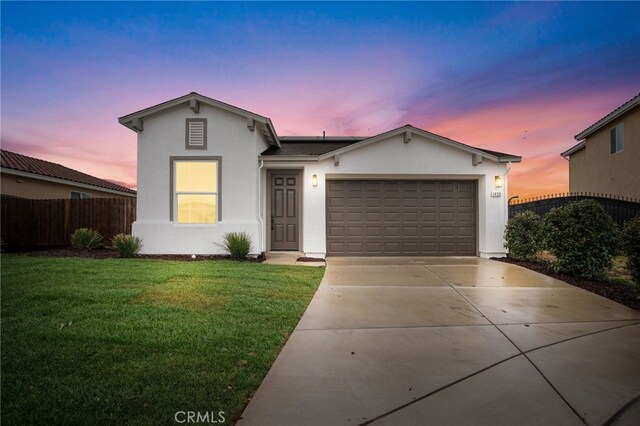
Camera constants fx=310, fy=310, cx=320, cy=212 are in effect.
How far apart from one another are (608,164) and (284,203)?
639 inches

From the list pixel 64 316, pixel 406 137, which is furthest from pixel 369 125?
pixel 64 316

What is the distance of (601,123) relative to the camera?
1495 centimetres

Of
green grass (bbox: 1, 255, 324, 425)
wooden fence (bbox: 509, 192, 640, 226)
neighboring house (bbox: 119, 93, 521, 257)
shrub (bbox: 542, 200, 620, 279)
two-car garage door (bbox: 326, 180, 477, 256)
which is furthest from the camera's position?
wooden fence (bbox: 509, 192, 640, 226)

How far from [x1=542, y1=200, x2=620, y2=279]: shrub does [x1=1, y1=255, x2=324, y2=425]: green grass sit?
18.3ft

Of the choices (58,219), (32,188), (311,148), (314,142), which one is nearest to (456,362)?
(311,148)

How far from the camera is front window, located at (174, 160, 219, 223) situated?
9250 millimetres

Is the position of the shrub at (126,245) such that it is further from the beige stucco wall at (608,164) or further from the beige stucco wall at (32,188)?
the beige stucco wall at (608,164)

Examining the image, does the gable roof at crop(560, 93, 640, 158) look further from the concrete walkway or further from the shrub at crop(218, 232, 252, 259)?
the shrub at crop(218, 232, 252, 259)

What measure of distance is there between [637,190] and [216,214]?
1713 cm

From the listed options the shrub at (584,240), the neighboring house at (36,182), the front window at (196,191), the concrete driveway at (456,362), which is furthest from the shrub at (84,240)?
the shrub at (584,240)

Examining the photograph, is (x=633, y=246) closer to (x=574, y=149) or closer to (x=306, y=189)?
(x=306, y=189)

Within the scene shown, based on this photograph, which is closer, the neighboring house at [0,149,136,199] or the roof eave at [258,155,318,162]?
the roof eave at [258,155,318,162]

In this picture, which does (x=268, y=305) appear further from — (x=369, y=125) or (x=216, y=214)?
(x=369, y=125)

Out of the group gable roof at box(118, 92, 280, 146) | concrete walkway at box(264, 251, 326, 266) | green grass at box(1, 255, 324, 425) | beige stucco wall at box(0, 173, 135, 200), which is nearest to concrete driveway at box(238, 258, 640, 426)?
green grass at box(1, 255, 324, 425)
